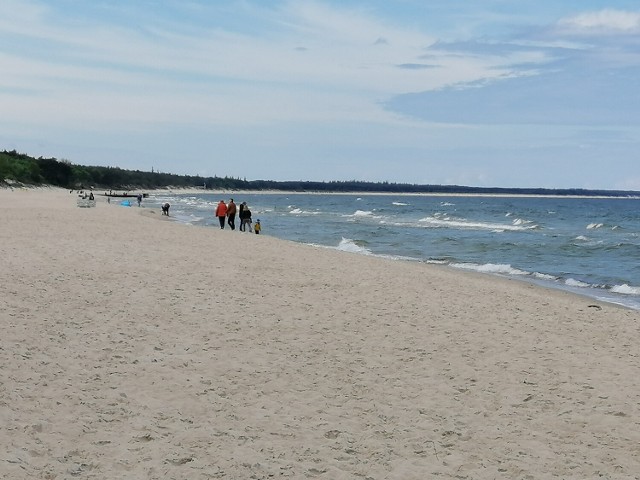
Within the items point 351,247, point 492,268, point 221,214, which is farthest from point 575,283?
point 221,214

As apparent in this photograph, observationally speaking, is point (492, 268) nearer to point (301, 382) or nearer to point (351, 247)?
point (351, 247)

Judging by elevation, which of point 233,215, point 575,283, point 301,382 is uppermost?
point 233,215

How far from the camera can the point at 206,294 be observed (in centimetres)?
1189

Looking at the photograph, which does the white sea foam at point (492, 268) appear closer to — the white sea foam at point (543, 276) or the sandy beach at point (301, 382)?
the white sea foam at point (543, 276)

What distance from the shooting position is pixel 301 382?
7488mm

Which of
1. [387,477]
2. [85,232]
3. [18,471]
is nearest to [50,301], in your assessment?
[18,471]

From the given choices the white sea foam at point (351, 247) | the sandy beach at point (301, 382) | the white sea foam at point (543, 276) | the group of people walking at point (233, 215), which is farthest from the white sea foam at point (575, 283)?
the group of people walking at point (233, 215)

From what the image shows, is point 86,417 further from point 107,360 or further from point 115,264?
point 115,264

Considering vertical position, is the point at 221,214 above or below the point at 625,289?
above

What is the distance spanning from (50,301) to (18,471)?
18.3 feet

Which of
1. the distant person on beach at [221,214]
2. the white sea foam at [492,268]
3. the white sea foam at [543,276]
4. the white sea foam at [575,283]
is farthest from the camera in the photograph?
the distant person on beach at [221,214]

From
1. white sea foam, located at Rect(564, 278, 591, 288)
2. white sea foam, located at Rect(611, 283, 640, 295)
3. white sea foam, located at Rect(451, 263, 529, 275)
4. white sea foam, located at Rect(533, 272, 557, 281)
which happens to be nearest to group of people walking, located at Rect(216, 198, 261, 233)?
white sea foam, located at Rect(451, 263, 529, 275)

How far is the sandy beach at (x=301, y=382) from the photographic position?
564 cm

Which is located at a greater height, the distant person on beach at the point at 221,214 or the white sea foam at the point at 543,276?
the distant person on beach at the point at 221,214
